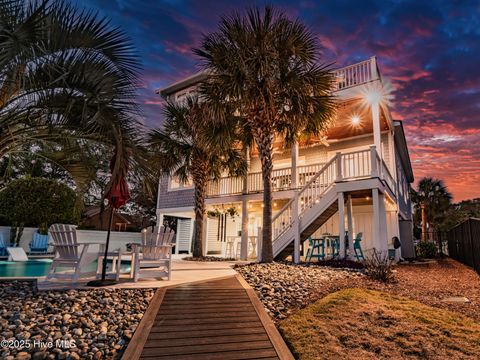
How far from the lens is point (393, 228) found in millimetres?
13922

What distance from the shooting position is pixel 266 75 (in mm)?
8586

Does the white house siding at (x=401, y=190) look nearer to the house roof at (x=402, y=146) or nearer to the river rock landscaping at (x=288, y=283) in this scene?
the house roof at (x=402, y=146)

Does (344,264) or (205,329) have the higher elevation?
(344,264)

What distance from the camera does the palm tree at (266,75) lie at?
859 centimetres

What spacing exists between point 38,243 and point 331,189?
14.3 m

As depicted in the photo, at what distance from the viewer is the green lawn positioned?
3473 mm

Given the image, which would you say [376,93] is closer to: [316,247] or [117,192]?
[316,247]

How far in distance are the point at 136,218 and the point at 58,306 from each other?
95.7 feet

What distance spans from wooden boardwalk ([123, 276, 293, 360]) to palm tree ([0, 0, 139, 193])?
2.28 m

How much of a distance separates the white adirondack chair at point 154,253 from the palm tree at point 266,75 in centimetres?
331

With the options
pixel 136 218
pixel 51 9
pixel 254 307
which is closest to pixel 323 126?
pixel 254 307

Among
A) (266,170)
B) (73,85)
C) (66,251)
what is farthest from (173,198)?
(73,85)

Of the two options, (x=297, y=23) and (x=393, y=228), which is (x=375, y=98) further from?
(x=393, y=228)

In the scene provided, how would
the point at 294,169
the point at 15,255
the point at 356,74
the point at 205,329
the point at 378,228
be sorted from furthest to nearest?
the point at 15,255
the point at 294,169
the point at 356,74
the point at 378,228
the point at 205,329
